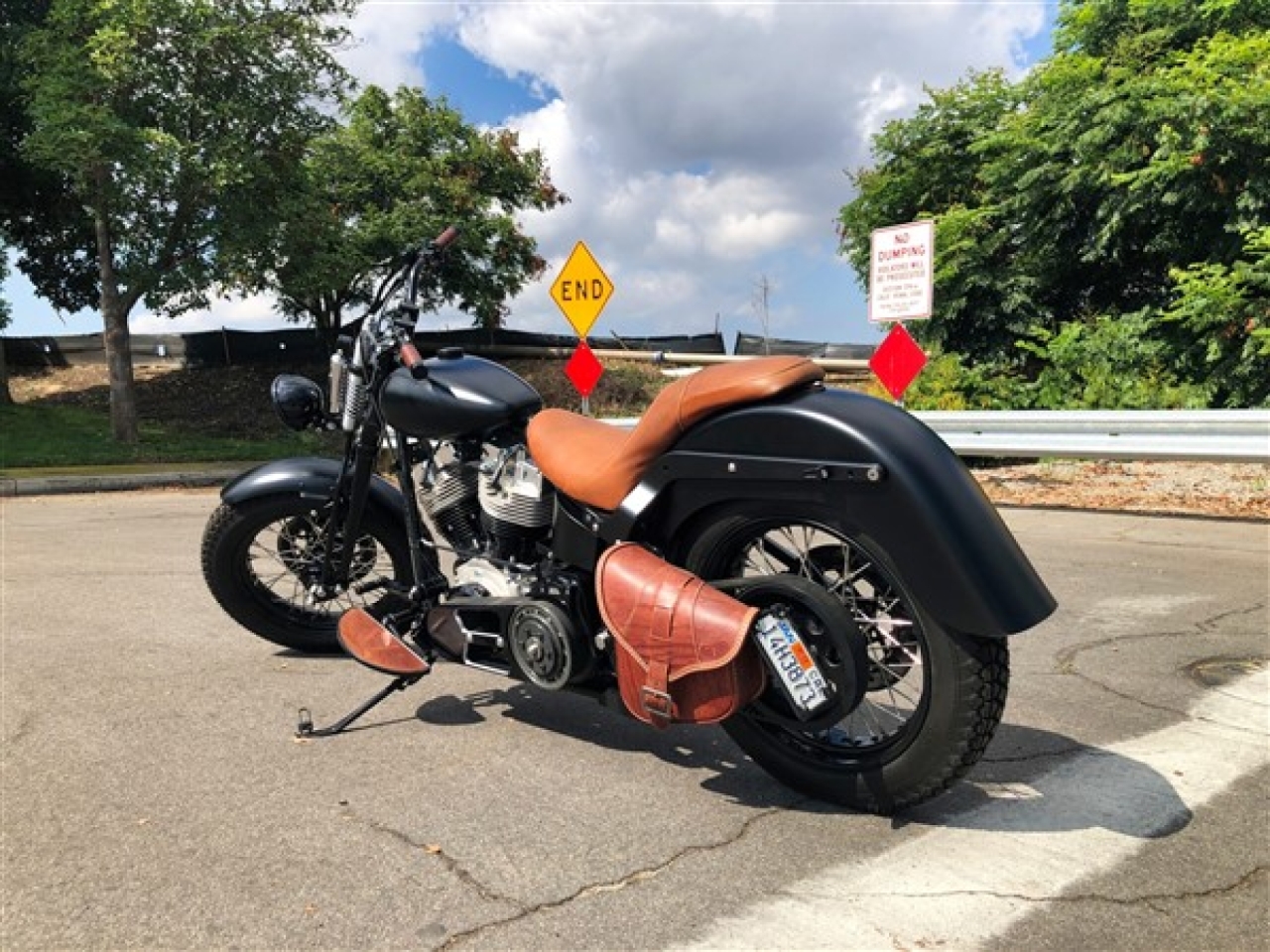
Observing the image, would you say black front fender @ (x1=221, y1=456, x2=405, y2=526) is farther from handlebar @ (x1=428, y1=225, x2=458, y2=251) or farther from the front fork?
handlebar @ (x1=428, y1=225, x2=458, y2=251)

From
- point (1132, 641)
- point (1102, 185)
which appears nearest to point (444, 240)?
point (1132, 641)

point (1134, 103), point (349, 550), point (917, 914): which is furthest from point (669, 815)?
point (1134, 103)

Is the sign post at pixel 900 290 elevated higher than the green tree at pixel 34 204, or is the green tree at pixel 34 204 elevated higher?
the green tree at pixel 34 204

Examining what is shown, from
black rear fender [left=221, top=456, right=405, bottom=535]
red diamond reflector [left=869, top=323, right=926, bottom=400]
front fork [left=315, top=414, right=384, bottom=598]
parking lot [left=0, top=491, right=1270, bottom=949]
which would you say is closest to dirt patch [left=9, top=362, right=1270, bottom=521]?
red diamond reflector [left=869, top=323, right=926, bottom=400]

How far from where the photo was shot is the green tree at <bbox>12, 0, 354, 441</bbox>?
15047 millimetres

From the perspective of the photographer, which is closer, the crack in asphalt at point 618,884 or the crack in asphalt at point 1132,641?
the crack in asphalt at point 618,884

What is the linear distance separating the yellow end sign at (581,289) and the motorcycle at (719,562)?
9262mm

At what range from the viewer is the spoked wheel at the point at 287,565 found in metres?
4.26

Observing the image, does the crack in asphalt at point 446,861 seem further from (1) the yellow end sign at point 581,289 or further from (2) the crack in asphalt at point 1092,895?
(1) the yellow end sign at point 581,289

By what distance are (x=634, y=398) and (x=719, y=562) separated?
781 inches

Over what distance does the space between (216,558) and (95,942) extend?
7.74 ft

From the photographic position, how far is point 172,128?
1641 cm

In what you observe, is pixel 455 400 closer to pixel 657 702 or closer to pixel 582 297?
pixel 657 702

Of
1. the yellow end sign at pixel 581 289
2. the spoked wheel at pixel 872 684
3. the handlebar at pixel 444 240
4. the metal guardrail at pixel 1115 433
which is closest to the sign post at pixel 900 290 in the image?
the metal guardrail at pixel 1115 433
